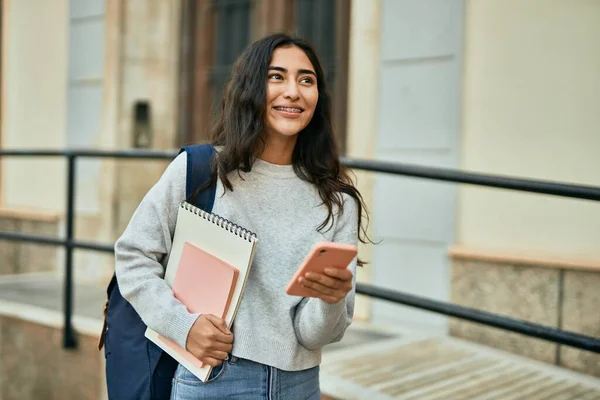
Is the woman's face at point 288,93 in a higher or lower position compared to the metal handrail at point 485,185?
higher

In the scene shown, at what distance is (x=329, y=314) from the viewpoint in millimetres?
1699

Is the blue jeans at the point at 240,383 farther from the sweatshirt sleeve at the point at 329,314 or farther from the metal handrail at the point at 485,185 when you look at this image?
the metal handrail at the point at 485,185

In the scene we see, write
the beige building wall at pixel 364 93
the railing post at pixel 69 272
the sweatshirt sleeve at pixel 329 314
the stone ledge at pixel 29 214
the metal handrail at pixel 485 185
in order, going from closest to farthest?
the sweatshirt sleeve at pixel 329 314
the metal handrail at pixel 485 185
the railing post at pixel 69 272
the beige building wall at pixel 364 93
the stone ledge at pixel 29 214

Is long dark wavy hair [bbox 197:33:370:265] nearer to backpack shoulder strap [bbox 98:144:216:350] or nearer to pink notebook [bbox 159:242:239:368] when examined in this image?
backpack shoulder strap [bbox 98:144:216:350]

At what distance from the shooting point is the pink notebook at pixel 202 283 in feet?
5.78

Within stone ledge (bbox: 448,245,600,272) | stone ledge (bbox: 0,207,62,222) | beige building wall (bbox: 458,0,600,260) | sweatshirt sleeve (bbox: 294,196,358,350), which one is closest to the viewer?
sweatshirt sleeve (bbox: 294,196,358,350)

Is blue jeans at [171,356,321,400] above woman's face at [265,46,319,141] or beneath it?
beneath

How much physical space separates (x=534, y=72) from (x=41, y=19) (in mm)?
4418

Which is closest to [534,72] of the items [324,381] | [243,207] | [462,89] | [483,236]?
[462,89]

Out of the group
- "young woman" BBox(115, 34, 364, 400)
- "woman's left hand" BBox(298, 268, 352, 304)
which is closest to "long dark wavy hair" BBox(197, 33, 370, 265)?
"young woman" BBox(115, 34, 364, 400)

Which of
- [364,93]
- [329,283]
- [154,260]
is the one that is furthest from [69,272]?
[329,283]

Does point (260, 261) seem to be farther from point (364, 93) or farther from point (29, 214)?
point (29, 214)

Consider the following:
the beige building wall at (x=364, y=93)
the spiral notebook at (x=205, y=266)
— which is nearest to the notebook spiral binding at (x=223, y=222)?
the spiral notebook at (x=205, y=266)

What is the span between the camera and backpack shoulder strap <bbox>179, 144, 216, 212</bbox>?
183 centimetres
